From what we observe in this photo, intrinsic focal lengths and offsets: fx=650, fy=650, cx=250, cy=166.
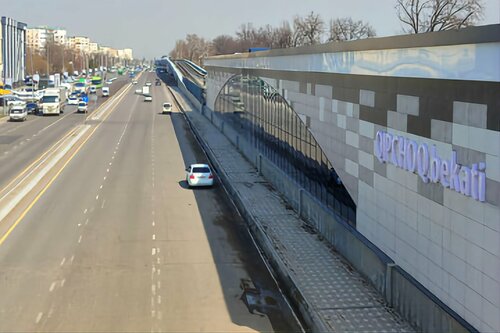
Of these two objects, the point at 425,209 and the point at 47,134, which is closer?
the point at 425,209

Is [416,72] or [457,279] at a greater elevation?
[416,72]

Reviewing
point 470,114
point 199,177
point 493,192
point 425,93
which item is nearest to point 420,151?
point 425,93

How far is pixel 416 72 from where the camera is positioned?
13.9 meters

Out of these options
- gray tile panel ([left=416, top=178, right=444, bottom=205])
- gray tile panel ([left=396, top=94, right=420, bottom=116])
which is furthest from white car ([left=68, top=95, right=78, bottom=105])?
gray tile panel ([left=416, top=178, right=444, bottom=205])

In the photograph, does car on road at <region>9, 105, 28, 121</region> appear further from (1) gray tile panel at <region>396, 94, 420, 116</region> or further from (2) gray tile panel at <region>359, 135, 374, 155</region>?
(1) gray tile panel at <region>396, 94, 420, 116</region>

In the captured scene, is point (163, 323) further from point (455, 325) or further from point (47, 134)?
point (47, 134)

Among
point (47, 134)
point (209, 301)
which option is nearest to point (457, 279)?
point (209, 301)

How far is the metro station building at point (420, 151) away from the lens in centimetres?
1112

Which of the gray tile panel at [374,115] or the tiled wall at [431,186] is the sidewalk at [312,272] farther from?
the gray tile panel at [374,115]

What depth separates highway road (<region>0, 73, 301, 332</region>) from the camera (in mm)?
14492

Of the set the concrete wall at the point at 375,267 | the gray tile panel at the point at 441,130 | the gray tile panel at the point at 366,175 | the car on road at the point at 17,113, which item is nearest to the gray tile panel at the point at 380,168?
the gray tile panel at the point at 366,175

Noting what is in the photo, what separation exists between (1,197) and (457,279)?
2090 centimetres

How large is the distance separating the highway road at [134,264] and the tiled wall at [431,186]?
3304 mm

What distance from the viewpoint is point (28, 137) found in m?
52.8
